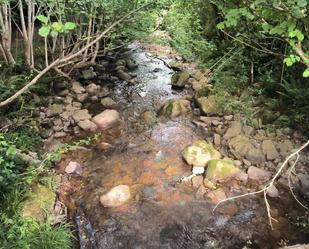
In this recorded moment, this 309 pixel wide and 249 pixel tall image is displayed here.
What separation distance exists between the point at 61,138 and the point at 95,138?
76 cm

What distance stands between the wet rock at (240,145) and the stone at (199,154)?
0.34 m

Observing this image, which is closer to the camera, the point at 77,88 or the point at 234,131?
the point at 234,131

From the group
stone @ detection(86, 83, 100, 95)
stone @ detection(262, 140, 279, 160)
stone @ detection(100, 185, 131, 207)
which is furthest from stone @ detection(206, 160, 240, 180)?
stone @ detection(86, 83, 100, 95)

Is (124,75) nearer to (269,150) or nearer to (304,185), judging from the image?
(269,150)

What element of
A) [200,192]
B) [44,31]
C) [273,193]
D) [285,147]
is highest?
[44,31]

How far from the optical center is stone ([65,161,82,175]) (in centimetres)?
601

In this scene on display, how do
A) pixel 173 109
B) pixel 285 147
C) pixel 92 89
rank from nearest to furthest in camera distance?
1. pixel 285 147
2. pixel 173 109
3. pixel 92 89

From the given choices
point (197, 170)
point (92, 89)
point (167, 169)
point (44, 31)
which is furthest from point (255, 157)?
point (44, 31)

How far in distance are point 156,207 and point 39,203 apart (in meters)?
1.78

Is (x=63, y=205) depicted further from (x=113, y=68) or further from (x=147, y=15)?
(x=113, y=68)

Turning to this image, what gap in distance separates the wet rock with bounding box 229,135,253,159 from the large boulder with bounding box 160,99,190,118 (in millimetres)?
1586

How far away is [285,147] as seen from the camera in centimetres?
632

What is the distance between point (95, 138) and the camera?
22.2ft

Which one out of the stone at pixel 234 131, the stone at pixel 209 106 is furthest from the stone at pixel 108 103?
the stone at pixel 234 131
